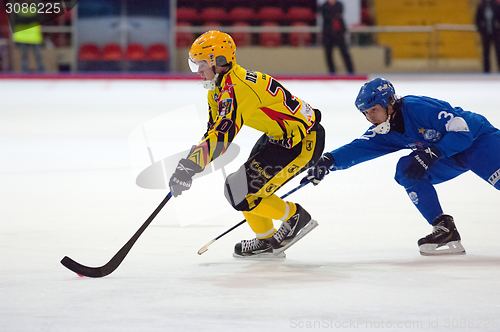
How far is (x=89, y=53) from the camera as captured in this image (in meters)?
14.5

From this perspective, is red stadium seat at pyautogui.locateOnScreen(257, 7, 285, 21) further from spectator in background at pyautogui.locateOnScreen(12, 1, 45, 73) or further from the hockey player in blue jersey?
the hockey player in blue jersey

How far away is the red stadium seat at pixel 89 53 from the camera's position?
14.4 m

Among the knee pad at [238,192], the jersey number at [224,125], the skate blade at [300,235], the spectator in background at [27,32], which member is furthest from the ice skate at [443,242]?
the spectator in background at [27,32]

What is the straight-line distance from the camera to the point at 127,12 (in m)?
14.5

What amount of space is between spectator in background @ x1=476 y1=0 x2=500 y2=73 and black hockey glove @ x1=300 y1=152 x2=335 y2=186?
1169 centimetres

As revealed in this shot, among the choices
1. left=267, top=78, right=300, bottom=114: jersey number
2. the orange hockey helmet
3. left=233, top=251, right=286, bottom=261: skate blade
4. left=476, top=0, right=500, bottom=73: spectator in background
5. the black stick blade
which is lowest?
left=233, top=251, right=286, bottom=261: skate blade

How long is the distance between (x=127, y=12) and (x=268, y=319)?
42.3 ft

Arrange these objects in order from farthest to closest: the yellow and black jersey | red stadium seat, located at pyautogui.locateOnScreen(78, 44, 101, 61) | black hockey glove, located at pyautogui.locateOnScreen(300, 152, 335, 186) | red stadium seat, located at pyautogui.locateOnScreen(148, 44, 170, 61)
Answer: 1. red stadium seat, located at pyautogui.locateOnScreen(148, 44, 170, 61)
2. red stadium seat, located at pyautogui.locateOnScreen(78, 44, 101, 61)
3. black hockey glove, located at pyautogui.locateOnScreen(300, 152, 335, 186)
4. the yellow and black jersey

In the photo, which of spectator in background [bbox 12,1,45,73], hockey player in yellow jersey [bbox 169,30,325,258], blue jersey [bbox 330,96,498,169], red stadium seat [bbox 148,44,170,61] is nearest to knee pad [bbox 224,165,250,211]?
hockey player in yellow jersey [bbox 169,30,325,258]

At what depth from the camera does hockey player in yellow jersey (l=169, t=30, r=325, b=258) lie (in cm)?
299

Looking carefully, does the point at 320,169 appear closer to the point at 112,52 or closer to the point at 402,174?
the point at 402,174

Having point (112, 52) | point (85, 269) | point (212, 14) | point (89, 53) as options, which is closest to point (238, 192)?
point (85, 269)

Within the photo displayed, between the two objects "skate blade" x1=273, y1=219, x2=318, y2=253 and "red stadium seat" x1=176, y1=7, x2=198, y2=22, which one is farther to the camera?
"red stadium seat" x1=176, y1=7, x2=198, y2=22

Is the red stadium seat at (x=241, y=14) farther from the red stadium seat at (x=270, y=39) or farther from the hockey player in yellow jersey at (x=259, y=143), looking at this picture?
the hockey player in yellow jersey at (x=259, y=143)
